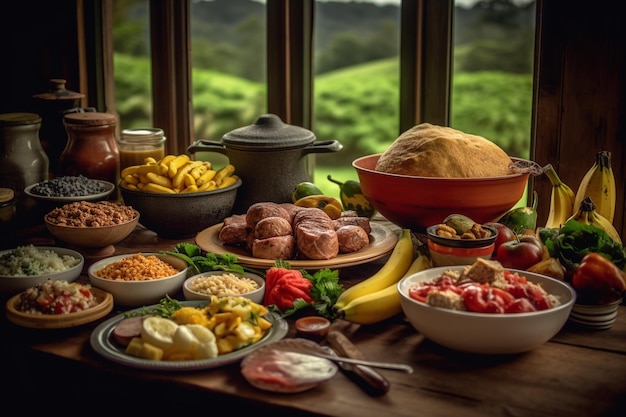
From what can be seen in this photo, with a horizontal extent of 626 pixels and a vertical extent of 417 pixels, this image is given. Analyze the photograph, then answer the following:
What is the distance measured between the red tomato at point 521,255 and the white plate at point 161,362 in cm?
65

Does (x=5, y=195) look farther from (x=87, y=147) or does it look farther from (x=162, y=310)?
(x=162, y=310)

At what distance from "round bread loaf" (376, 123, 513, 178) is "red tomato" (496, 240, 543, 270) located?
333mm

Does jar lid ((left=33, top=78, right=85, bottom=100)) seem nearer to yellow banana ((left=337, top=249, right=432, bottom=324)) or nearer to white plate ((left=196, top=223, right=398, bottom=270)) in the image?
white plate ((left=196, top=223, right=398, bottom=270))

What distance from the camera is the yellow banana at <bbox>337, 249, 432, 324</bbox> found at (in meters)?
1.85

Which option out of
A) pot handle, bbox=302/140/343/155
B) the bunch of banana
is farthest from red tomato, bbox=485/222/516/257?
pot handle, bbox=302/140/343/155

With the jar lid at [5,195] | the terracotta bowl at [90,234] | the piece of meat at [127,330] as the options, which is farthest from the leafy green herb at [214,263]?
the jar lid at [5,195]

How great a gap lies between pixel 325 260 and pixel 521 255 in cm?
56

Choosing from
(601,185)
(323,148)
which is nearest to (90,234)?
(323,148)

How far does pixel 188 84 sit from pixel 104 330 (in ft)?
7.43

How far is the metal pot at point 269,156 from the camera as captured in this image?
280 cm

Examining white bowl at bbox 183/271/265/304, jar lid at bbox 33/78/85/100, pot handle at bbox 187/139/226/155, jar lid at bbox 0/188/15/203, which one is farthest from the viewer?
jar lid at bbox 33/78/85/100

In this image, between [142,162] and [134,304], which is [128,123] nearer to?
[142,162]

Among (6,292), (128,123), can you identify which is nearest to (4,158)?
(6,292)

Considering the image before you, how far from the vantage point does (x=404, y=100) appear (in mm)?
3301
